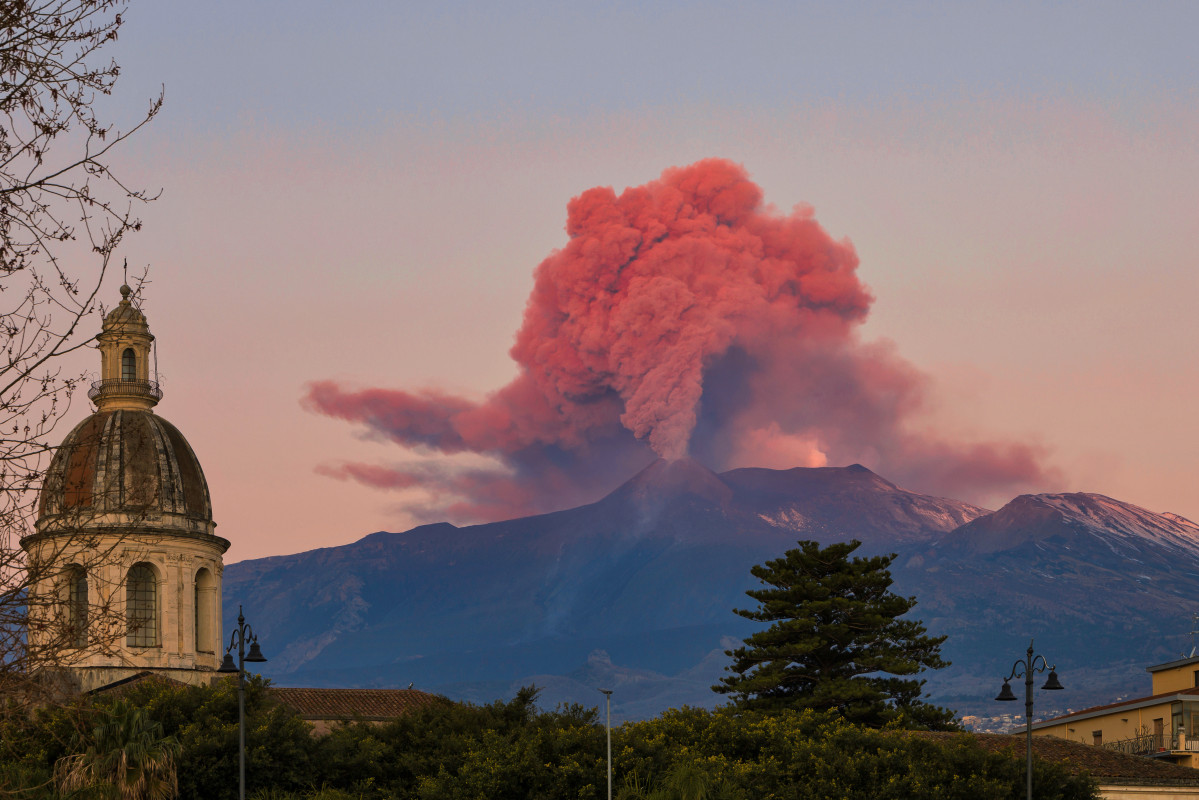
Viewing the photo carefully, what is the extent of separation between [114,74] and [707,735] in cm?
3728

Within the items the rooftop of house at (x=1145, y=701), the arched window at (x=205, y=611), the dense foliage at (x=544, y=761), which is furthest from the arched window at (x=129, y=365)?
the rooftop of house at (x=1145, y=701)

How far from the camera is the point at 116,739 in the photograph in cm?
3897

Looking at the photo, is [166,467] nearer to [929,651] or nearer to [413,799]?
[413,799]

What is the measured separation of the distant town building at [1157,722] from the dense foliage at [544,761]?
24333 mm

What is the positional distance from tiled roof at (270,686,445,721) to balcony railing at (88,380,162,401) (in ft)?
45.2

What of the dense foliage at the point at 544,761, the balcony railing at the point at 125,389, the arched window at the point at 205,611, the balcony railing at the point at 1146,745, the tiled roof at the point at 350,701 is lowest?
the balcony railing at the point at 1146,745

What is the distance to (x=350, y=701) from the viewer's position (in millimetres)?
68500

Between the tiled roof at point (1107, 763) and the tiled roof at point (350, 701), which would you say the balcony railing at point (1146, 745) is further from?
the tiled roof at point (350, 701)

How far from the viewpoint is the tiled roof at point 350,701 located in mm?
65938

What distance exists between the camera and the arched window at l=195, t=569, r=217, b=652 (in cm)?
6369

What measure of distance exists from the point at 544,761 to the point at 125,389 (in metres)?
30.4

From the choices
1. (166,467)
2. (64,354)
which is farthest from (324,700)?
(64,354)

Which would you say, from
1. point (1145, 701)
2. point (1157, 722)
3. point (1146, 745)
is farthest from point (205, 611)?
point (1157, 722)

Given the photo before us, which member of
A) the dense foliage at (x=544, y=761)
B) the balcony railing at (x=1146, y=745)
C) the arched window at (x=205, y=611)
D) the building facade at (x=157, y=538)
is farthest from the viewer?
the balcony railing at (x=1146, y=745)
